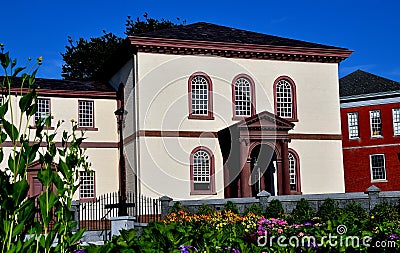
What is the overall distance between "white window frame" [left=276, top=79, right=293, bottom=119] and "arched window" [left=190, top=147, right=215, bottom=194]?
4508mm

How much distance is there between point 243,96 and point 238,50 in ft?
7.44

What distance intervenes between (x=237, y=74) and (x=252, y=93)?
122 cm

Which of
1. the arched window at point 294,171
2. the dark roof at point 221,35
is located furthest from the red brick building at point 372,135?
the arched window at point 294,171

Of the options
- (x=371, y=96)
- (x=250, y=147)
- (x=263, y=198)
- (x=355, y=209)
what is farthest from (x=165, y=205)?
(x=371, y=96)

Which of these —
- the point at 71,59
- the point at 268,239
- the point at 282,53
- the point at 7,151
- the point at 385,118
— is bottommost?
the point at 268,239

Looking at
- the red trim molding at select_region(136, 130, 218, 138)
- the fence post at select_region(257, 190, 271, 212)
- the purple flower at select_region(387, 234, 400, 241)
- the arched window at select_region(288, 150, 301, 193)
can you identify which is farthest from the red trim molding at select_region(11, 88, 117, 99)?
the purple flower at select_region(387, 234, 400, 241)

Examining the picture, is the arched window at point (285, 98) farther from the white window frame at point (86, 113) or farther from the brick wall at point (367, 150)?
the brick wall at point (367, 150)

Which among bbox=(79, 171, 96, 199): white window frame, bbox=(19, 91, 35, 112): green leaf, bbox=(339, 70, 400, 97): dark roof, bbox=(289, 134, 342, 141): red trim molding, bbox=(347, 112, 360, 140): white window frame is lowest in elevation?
bbox=(79, 171, 96, 199): white window frame

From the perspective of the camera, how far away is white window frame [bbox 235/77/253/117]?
1098 inches

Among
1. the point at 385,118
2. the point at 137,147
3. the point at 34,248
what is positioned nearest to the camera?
the point at 34,248

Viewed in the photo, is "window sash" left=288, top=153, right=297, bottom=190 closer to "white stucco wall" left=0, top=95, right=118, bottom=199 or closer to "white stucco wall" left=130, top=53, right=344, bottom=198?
"white stucco wall" left=130, top=53, right=344, bottom=198

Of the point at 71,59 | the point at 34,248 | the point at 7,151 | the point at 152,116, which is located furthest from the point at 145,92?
the point at 71,59

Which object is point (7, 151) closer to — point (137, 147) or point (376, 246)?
point (137, 147)

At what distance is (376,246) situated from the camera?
7.03 meters
